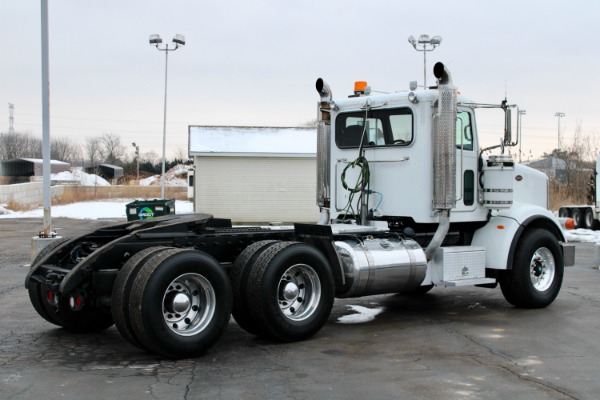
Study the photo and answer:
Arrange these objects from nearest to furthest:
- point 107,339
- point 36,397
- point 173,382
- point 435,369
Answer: point 36,397
point 173,382
point 435,369
point 107,339

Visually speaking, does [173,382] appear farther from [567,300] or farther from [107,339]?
[567,300]

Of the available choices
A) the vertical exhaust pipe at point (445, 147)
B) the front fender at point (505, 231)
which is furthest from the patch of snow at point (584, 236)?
the vertical exhaust pipe at point (445, 147)

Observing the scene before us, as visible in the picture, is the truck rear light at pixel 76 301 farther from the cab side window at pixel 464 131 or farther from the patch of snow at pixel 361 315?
the cab side window at pixel 464 131

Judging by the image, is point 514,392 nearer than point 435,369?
Yes

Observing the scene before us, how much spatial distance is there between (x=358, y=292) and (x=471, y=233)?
8.38 feet

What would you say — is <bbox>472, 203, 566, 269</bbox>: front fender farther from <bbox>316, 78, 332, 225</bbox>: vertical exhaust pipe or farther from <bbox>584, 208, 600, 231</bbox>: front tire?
<bbox>584, 208, 600, 231</bbox>: front tire

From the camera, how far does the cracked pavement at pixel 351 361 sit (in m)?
5.78

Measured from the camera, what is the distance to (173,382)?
6.00 meters

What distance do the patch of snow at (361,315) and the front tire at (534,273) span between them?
1.80 m

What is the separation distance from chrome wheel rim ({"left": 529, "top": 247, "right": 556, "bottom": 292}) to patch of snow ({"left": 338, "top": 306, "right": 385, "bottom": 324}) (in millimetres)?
2207

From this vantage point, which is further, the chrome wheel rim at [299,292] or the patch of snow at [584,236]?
the patch of snow at [584,236]

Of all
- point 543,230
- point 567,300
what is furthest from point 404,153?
point 567,300

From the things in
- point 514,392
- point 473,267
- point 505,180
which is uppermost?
point 505,180

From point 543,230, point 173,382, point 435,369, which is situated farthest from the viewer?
point 543,230
